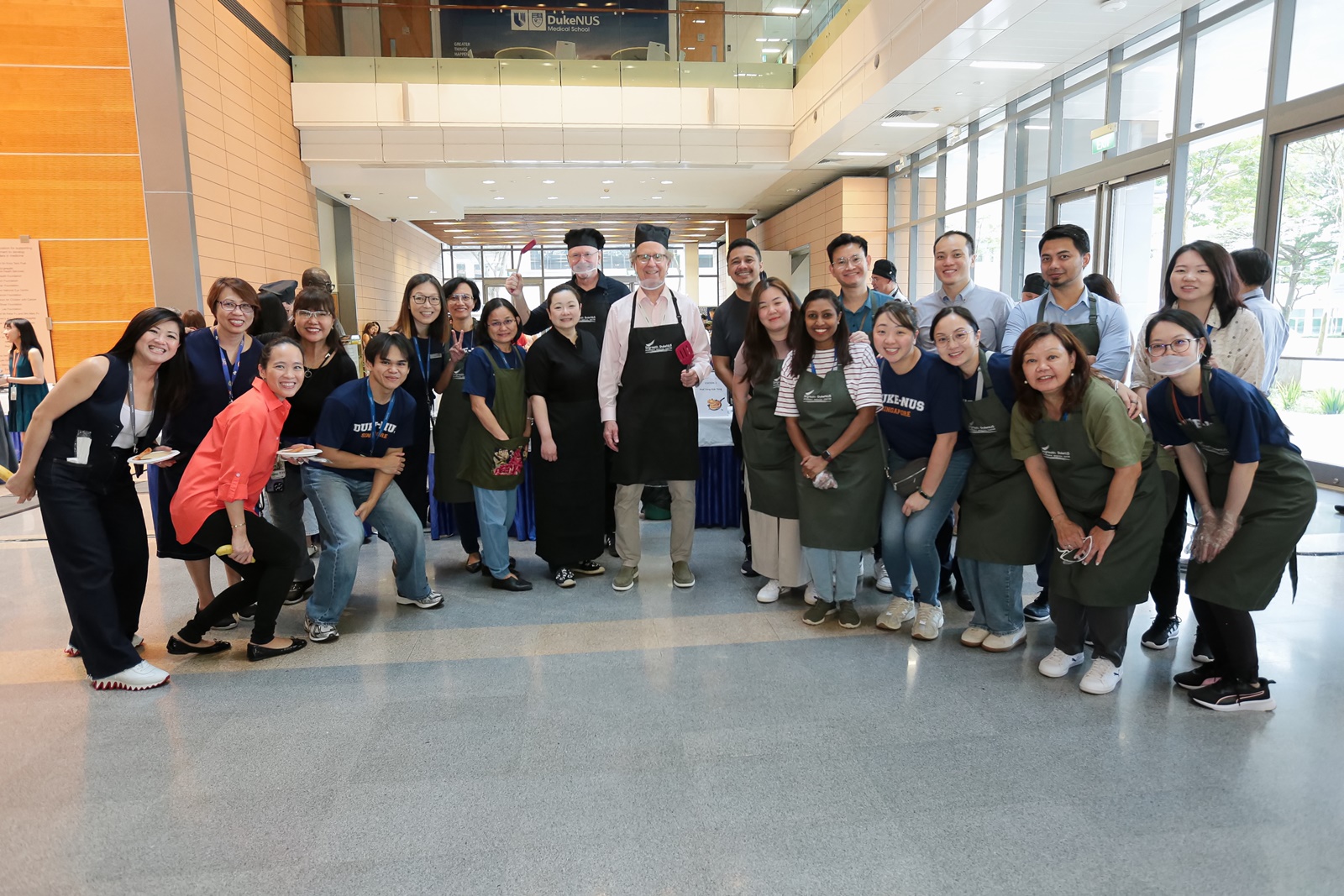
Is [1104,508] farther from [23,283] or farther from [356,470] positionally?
[23,283]

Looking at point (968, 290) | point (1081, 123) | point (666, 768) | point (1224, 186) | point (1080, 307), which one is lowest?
point (666, 768)

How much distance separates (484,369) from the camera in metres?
3.61

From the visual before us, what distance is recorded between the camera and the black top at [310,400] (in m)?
3.39

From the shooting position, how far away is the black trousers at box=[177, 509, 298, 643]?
2.91 meters

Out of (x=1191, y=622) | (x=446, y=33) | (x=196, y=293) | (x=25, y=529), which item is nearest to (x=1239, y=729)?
(x=1191, y=622)

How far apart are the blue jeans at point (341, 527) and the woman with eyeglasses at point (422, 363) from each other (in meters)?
0.25

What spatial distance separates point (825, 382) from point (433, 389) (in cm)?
199

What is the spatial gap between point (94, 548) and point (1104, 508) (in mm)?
3489

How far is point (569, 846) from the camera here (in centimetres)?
187

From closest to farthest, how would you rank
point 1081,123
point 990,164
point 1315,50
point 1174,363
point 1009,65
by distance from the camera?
point 1174,363, point 1315,50, point 1009,65, point 1081,123, point 990,164

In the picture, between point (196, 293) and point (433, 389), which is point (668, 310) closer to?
point (433, 389)

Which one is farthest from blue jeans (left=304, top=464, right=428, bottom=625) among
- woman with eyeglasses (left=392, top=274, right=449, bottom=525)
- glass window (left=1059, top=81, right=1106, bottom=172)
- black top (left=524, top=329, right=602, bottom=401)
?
glass window (left=1059, top=81, right=1106, bottom=172)

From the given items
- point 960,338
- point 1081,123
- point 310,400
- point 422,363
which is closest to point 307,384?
point 310,400

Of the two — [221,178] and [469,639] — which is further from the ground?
[221,178]
